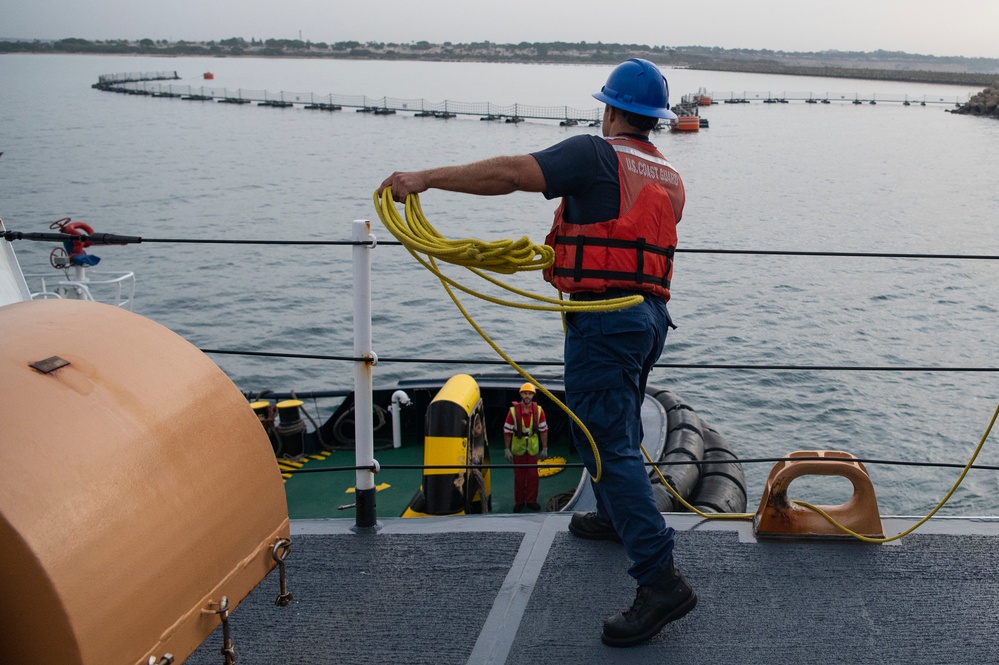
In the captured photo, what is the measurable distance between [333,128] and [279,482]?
87719mm

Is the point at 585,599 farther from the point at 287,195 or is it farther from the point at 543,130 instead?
the point at 543,130

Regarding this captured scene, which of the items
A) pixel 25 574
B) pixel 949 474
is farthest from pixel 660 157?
pixel 949 474

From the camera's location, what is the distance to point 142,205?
137 feet

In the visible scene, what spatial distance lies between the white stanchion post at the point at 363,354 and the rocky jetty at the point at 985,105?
378 feet

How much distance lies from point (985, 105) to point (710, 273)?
93573 millimetres

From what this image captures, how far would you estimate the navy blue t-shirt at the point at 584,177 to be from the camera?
2990mm

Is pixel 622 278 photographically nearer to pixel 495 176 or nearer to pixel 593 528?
pixel 495 176

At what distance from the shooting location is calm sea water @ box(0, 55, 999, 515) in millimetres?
19281

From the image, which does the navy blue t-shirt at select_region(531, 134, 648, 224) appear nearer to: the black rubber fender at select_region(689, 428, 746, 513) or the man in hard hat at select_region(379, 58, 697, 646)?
the man in hard hat at select_region(379, 58, 697, 646)

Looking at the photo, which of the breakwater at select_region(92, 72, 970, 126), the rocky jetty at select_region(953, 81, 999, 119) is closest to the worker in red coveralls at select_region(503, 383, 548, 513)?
the breakwater at select_region(92, 72, 970, 126)

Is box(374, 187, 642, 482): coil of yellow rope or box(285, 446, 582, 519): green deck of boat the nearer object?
box(374, 187, 642, 482): coil of yellow rope

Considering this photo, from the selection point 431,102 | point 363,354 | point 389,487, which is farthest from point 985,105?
point 363,354

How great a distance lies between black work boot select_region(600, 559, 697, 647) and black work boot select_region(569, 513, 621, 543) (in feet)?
1.94

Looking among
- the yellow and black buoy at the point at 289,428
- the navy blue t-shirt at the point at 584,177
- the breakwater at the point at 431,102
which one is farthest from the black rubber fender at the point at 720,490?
the breakwater at the point at 431,102
